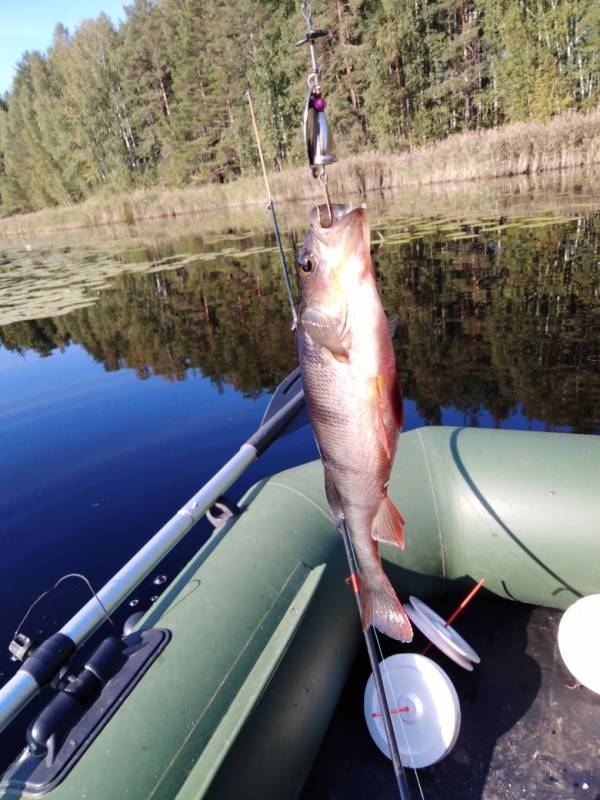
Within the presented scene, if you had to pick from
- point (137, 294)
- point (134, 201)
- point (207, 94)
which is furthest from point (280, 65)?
point (137, 294)

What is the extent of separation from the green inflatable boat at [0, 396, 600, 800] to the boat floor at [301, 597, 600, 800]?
0.31 metres

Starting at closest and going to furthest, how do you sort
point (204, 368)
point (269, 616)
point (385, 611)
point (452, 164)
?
point (385, 611) < point (269, 616) < point (204, 368) < point (452, 164)

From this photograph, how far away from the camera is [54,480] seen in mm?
5199

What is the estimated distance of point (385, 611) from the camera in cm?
160

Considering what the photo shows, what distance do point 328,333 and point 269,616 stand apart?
1298mm

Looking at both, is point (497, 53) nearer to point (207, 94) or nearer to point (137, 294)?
point (207, 94)

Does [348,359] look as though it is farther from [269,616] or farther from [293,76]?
[293,76]

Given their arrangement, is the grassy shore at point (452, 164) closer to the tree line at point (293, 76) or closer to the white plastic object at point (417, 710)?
the tree line at point (293, 76)

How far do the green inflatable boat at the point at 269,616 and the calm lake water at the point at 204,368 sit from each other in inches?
68.2

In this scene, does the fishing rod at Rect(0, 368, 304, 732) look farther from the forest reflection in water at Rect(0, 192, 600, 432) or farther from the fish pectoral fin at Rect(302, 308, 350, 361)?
the forest reflection in water at Rect(0, 192, 600, 432)

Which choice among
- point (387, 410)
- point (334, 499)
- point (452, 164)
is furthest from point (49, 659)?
point (452, 164)

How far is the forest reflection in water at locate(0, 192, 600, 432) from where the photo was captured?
5.72 m

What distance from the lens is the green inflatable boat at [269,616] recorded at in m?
1.56

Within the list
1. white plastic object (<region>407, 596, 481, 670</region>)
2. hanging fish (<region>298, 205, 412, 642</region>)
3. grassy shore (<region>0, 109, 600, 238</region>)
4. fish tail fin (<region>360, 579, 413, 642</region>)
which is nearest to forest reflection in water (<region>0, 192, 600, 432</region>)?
white plastic object (<region>407, 596, 481, 670</region>)
